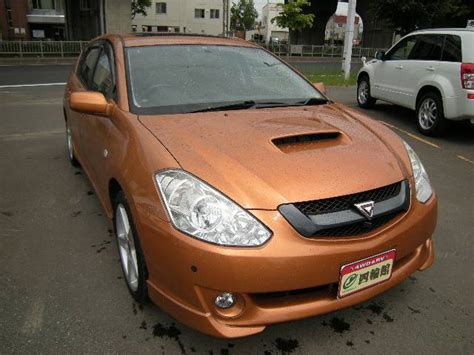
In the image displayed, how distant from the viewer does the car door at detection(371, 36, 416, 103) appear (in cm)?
765

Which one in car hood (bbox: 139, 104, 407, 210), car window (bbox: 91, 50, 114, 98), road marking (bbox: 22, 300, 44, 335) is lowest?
road marking (bbox: 22, 300, 44, 335)

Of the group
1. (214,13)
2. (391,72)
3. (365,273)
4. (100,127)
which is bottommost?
(365,273)

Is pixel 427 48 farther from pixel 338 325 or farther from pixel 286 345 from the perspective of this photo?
pixel 286 345

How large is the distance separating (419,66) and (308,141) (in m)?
5.53

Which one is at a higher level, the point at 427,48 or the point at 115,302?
the point at 427,48

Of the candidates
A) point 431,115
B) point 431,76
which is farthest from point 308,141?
point 431,76

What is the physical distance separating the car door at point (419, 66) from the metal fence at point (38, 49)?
18.2m

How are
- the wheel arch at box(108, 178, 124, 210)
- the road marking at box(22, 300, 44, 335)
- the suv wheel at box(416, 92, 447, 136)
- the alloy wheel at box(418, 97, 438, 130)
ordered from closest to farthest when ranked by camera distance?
the road marking at box(22, 300, 44, 335) → the wheel arch at box(108, 178, 124, 210) → the suv wheel at box(416, 92, 447, 136) → the alloy wheel at box(418, 97, 438, 130)

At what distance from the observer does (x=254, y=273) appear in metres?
1.87

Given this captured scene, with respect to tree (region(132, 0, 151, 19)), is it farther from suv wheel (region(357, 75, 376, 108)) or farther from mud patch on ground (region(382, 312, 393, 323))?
mud patch on ground (region(382, 312, 393, 323))

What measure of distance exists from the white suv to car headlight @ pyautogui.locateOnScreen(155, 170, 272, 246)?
5381 millimetres

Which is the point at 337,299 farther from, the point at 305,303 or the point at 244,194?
the point at 244,194

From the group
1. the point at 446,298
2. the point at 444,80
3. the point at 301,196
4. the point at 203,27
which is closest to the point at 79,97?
the point at 301,196

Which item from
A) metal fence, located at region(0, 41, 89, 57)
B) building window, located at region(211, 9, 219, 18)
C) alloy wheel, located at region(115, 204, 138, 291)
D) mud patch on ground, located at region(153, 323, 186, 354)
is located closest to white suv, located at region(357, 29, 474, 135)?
alloy wheel, located at region(115, 204, 138, 291)
